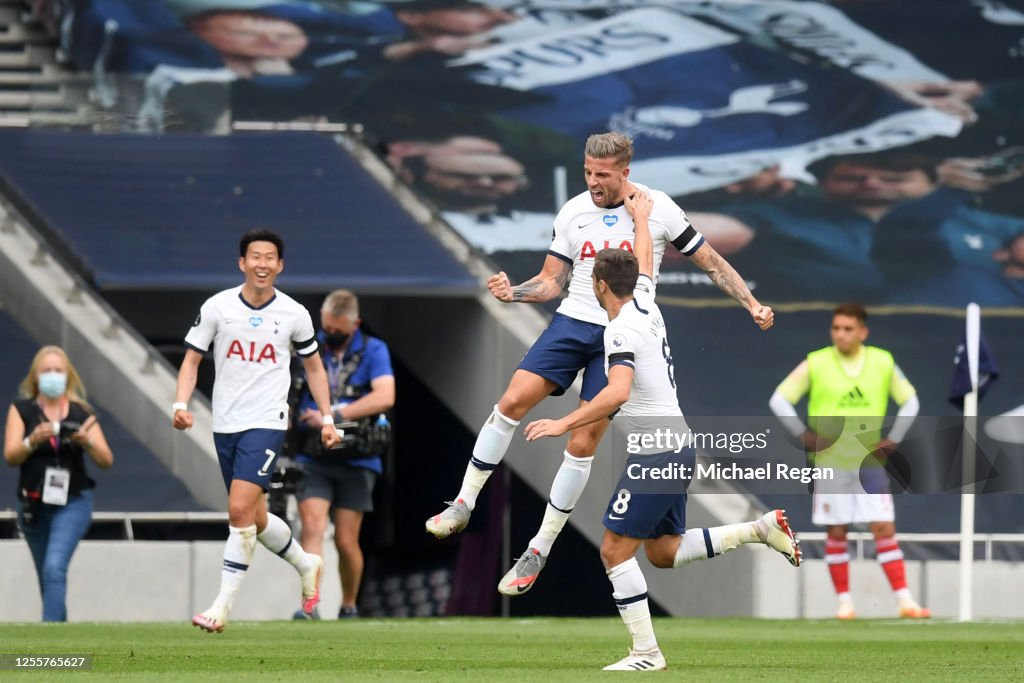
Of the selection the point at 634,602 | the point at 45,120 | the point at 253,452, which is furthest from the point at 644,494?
the point at 45,120

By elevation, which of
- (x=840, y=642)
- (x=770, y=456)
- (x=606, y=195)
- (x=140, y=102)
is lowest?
(x=840, y=642)

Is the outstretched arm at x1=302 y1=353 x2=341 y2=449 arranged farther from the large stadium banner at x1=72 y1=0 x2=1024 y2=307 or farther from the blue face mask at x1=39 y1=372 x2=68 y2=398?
the large stadium banner at x1=72 y1=0 x2=1024 y2=307

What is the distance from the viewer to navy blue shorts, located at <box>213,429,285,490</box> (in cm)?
1070

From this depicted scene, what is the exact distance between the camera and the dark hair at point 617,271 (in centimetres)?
803

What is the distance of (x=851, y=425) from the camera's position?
13367mm

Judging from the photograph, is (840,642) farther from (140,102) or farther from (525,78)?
(525,78)

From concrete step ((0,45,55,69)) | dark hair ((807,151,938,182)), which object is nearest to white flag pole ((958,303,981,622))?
dark hair ((807,151,938,182))

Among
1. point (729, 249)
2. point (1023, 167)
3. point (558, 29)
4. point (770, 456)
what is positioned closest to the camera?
point (770, 456)

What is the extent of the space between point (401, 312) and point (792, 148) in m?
6.78

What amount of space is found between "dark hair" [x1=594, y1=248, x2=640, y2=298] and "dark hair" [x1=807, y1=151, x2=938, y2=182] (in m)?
16.8

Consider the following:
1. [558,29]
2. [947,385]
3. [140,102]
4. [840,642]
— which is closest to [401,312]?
[140,102]

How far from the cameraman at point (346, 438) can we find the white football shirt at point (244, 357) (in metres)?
2.04

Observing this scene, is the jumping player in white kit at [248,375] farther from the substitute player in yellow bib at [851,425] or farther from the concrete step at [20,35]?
the concrete step at [20,35]

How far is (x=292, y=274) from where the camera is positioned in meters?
18.6
